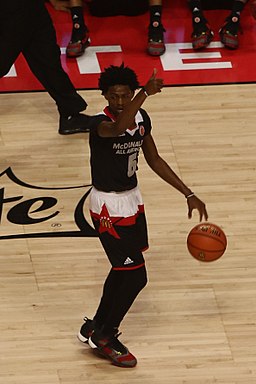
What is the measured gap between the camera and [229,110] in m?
8.39

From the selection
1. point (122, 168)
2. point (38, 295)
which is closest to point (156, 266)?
point (38, 295)

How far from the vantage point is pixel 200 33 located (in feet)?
30.1

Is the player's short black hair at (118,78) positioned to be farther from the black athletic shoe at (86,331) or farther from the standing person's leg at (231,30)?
the standing person's leg at (231,30)

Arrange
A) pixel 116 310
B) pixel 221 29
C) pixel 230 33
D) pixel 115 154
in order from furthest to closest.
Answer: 1. pixel 221 29
2. pixel 230 33
3. pixel 116 310
4. pixel 115 154

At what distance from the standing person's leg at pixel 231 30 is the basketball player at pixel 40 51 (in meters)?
1.71

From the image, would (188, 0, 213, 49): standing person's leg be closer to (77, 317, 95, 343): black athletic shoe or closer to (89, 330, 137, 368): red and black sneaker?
(77, 317, 95, 343): black athletic shoe

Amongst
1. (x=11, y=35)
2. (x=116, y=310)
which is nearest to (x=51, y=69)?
(x=11, y=35)

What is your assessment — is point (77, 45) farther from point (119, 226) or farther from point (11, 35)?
point (119, 226)

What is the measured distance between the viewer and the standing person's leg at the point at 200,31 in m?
9.16

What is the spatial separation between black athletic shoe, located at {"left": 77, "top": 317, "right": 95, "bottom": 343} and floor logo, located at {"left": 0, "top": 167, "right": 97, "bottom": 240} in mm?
1048

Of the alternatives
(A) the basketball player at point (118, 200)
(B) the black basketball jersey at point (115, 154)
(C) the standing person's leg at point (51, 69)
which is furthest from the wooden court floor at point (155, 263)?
(B) the black basketball jersey at point (115, 154)

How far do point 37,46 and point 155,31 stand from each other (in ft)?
5.33

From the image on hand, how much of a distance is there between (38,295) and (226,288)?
3.82ft

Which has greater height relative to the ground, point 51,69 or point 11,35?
point 11,35
